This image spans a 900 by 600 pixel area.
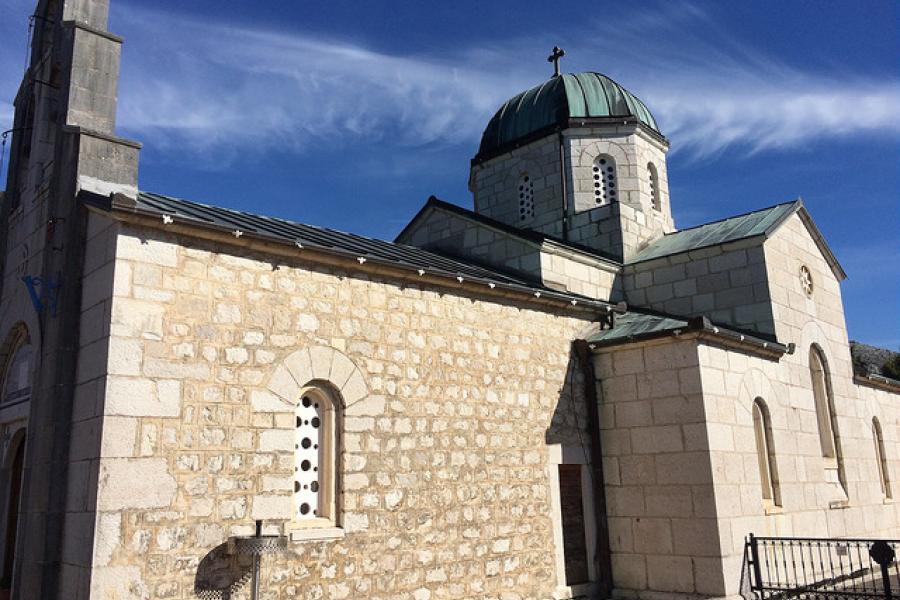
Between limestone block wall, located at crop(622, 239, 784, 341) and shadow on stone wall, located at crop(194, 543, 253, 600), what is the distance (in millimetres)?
8950

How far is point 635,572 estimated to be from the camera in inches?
396

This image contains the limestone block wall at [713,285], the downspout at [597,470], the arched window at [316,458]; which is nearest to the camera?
the arched window at [316,458]

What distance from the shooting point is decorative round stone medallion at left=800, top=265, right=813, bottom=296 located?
13.5 meters

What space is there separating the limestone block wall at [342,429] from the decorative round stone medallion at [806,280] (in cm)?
542

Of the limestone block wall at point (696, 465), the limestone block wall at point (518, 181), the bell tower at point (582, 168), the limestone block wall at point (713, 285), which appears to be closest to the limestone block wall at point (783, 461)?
the limestone block wall at point (696, 465)

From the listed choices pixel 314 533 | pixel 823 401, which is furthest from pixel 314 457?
pixel 823 401

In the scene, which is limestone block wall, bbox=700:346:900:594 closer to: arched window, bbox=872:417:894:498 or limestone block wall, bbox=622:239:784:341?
arched window, bbox=872:417:894:498

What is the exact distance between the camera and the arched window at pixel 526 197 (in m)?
16.1

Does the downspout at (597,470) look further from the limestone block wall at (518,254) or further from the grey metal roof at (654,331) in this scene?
the limestone block wall at (518,254)

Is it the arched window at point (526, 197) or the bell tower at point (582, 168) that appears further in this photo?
the arched window at point (526, 197)

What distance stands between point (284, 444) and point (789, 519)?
7.39 meters

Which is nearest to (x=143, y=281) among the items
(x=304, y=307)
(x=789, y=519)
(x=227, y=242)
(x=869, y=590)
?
(x=227, y=242)

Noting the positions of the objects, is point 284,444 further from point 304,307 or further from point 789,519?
point 789,519

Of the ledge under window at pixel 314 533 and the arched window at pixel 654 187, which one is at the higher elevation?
the arched window at pixel 654 187
